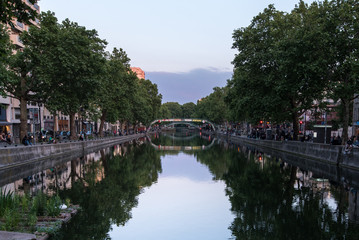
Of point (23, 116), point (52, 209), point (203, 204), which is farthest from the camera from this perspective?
point (23, 116)

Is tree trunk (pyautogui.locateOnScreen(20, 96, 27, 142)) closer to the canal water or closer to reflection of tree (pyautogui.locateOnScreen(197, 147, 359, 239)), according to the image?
the canal water

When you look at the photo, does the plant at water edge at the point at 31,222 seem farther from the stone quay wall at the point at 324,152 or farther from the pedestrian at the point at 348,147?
the pedestrian at the point at 348,147

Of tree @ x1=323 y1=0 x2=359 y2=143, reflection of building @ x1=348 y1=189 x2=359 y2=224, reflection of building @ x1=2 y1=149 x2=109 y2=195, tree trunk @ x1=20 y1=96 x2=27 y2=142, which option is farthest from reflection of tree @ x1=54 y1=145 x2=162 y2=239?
tree @ x1=323 y1=0 x2=359 y2=143

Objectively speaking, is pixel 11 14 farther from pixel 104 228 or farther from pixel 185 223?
pixel 185 223

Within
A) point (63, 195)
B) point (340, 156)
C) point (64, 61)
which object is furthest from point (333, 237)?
point (64, 61)

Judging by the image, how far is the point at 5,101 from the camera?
5741cm

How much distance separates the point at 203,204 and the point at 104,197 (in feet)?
16.8

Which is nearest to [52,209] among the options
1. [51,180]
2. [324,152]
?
[51,180]

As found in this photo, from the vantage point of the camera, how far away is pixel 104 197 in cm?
1708

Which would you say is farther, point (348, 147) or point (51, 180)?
point (348, 147)

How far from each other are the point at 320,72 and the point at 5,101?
167 ft

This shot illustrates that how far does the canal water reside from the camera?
1179 cm

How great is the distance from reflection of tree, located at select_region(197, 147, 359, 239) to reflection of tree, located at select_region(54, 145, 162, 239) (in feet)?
16.1

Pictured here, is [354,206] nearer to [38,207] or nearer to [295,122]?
[38,207]
